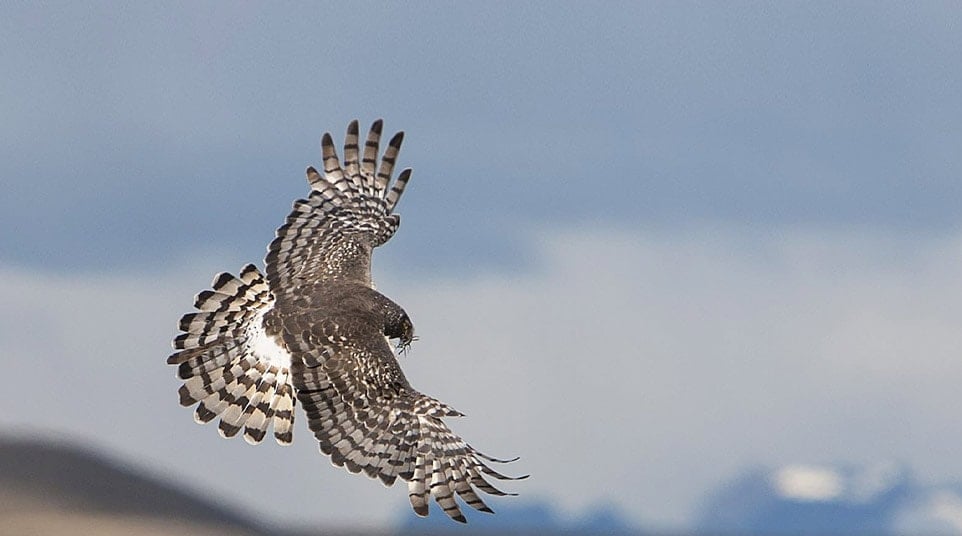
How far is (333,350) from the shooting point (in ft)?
53.4

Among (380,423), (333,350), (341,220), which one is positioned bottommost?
(380,423)

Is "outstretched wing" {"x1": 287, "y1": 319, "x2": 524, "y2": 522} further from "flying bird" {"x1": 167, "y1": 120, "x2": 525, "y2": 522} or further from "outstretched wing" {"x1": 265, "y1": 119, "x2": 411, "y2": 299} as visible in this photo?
"outstretched wing" {"x1": 265, "y1": 119, "x2": 411, "y2": 299}

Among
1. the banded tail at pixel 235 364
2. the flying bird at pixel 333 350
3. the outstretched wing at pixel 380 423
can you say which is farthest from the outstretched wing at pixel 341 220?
the outstretched wing at pixel 380 423

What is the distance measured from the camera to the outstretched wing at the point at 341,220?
17.7 metres

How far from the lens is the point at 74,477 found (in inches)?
1211

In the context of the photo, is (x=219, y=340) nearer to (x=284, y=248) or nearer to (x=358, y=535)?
(x=284, y=248)

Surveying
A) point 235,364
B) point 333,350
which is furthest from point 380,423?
point 235,364

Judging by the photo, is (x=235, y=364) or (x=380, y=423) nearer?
(x=380, y=423)

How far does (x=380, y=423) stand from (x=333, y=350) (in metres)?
0.98

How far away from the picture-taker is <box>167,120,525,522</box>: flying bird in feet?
→ 52.2

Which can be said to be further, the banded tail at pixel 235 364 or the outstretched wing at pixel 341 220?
the outstretched wing at pixel 341 220

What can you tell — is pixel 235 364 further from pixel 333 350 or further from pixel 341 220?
pixel 341 220

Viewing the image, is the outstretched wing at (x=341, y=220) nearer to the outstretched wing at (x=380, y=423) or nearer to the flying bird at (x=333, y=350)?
the flying bird at (x=333, y=350)

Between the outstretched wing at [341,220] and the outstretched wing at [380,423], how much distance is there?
4.98 feet
